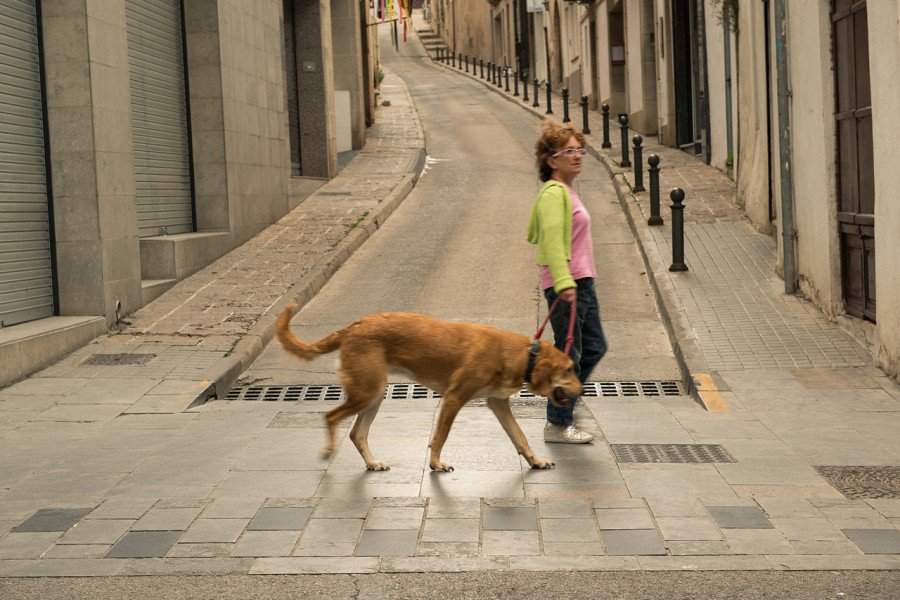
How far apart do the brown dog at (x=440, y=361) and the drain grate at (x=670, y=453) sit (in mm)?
756

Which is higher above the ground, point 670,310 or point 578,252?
point 578,252

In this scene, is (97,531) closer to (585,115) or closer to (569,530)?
(569,530)

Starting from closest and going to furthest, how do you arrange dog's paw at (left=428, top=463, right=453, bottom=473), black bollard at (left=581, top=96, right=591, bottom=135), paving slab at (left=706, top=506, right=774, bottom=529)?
paving slab at (left=706, top=506, right=774, bottom=529), dog's paw at (left=428, top=463, right=453, bottom=473), black bollard at (left=581, top=96, right=591, bottom=135)

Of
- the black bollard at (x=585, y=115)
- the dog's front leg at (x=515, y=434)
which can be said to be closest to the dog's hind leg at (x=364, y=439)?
the dog's front leg at (x=515, y=434)

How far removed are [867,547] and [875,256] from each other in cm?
498

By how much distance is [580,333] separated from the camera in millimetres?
7223

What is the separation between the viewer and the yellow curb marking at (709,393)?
333 inches

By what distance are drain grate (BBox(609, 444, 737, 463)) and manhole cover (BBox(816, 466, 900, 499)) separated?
58 centimetres

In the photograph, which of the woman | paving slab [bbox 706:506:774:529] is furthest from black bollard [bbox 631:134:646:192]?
paving slab [bbox 706:506:774:529]

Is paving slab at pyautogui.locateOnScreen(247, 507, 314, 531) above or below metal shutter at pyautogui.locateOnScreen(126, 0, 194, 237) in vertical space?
below

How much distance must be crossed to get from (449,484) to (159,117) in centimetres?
942

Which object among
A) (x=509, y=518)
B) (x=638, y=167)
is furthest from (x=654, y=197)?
(x=509, y=518)

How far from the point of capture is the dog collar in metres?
6.43

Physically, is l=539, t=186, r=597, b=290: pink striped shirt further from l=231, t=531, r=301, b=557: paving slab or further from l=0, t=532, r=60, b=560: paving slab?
l=0, t=532, r=60, b=560: paving slab
